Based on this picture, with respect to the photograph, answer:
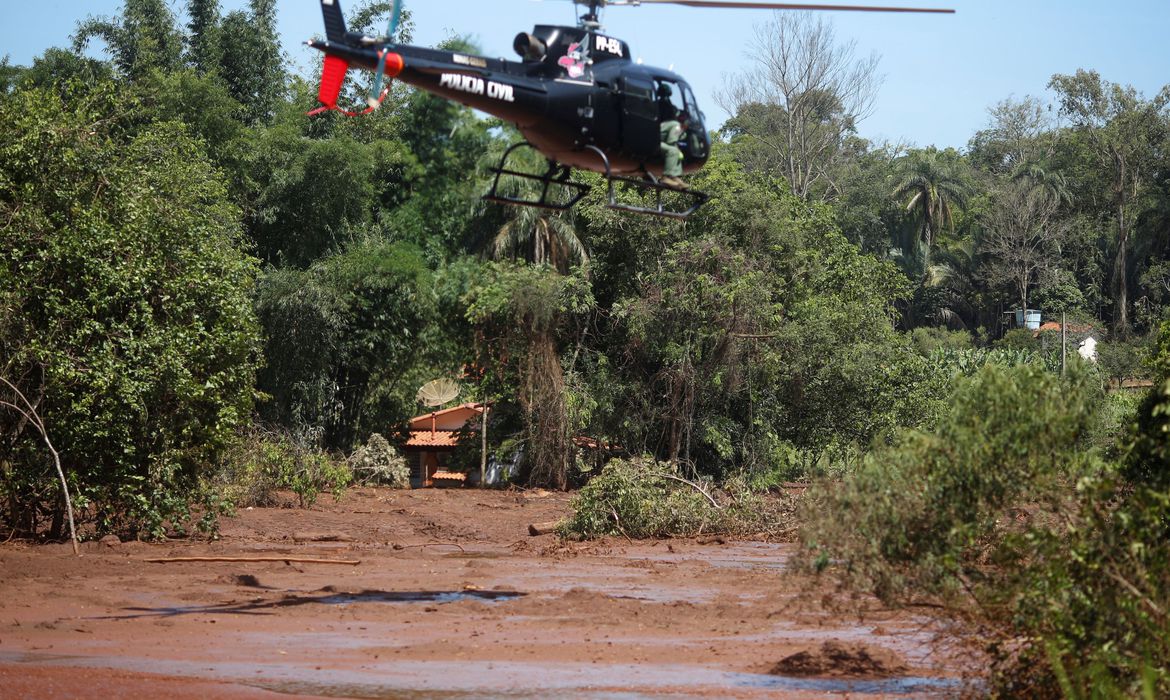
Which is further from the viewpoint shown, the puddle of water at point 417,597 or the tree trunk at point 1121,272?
the tree trunk at point 1121,272

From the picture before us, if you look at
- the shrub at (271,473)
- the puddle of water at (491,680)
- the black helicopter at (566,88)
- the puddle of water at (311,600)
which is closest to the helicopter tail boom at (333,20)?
the black helicopter at (566,88)

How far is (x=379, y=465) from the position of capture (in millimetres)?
35156

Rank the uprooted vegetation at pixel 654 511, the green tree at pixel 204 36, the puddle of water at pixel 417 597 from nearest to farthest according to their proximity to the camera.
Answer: the puddle of water at pixel 417 597 < the uprooted vegetation at pixel 654 511 < the green tree at pixel 204 36

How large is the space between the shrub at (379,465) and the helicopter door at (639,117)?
72.8 ft

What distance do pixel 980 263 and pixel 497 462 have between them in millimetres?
38857

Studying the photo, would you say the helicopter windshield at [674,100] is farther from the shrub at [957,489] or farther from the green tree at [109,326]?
the green tree at [109,326]

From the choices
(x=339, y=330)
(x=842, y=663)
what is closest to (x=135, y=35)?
(x=339, y=330)

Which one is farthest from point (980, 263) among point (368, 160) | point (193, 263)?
point (193, 263)

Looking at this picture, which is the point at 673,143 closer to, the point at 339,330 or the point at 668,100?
the point at 668,100

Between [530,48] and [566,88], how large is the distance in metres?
0.64

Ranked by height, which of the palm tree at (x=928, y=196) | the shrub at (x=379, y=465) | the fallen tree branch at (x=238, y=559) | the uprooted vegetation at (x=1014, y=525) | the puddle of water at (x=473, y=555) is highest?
the palm tree at (x=928, y=196)

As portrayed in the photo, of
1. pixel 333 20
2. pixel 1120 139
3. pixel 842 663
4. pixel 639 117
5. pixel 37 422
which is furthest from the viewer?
pixel 1120 139

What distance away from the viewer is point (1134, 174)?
59.6 m

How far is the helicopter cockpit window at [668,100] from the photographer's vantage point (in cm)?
1445
